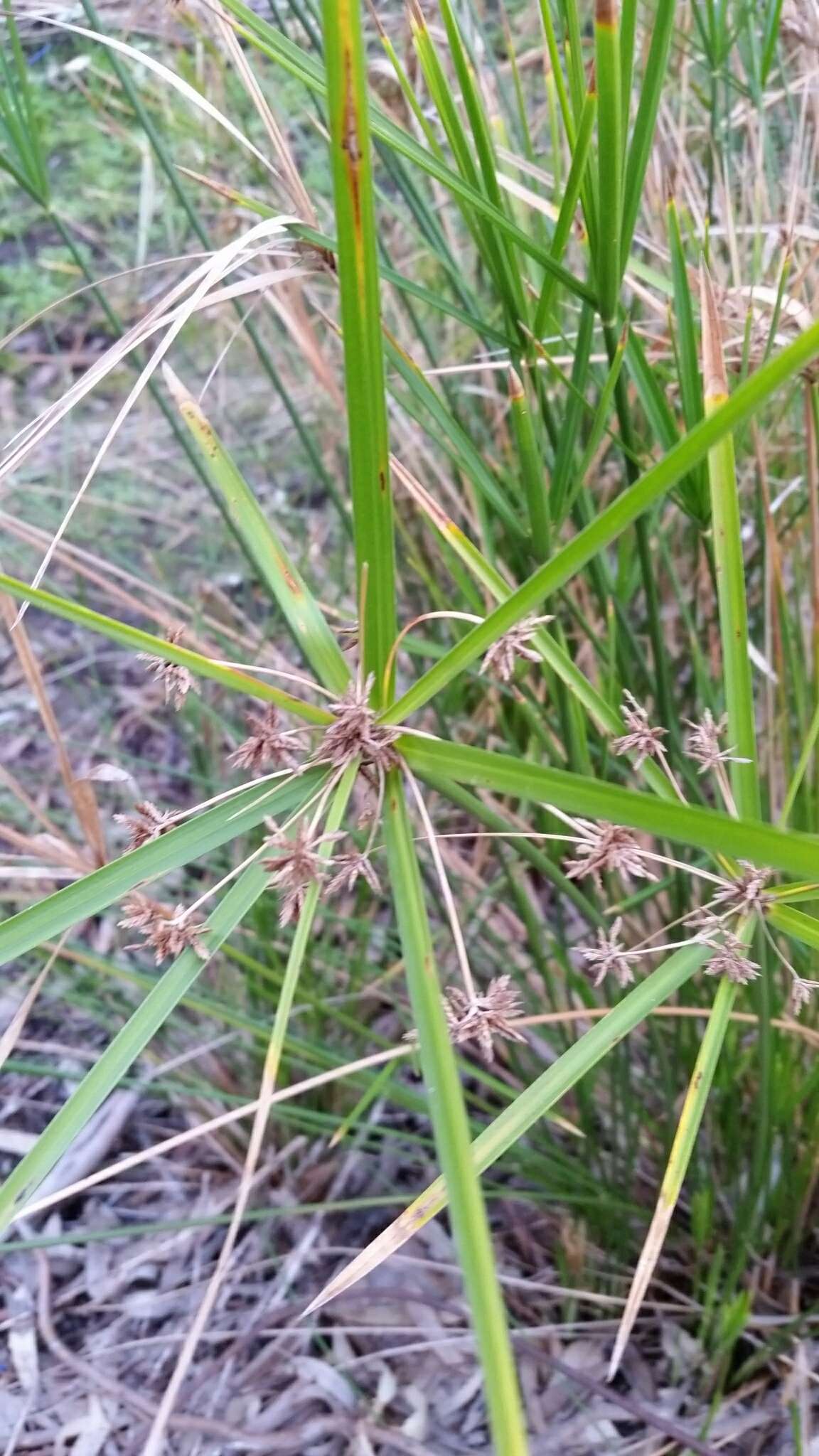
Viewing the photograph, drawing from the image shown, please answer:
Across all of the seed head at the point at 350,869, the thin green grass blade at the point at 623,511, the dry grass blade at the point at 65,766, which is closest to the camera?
the thin green grass blade at the point at 623,511

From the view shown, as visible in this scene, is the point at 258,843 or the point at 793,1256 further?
the point at 258,843

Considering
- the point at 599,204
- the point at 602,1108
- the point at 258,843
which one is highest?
the point at 599,204

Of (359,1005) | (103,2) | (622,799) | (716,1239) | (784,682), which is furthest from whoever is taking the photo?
(103,2)

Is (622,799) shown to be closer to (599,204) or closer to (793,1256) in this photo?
(599,204)

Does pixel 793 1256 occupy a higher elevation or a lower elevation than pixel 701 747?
lower

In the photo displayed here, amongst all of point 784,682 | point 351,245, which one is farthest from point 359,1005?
point 351,245

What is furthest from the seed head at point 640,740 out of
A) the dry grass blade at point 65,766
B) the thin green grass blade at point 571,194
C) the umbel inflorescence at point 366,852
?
the dry grass blade at point 65,766

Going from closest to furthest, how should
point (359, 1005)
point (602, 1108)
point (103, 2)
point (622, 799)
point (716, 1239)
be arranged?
point (622, 799), point (716, 1239), point (602, 1108), point (359, 1005), point (103, 2)

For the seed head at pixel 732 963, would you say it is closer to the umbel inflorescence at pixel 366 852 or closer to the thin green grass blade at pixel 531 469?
the umbel inflorescence at pixel 366 852
